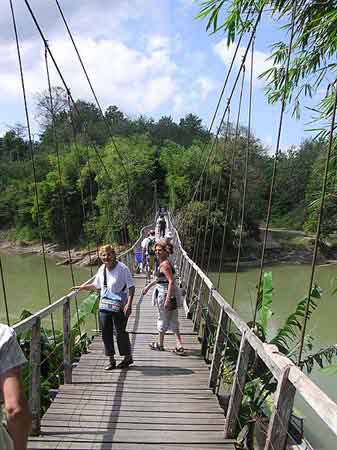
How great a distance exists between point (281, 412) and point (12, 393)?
43.8 inches

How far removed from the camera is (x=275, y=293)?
34.3ft

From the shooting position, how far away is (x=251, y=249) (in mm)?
27375

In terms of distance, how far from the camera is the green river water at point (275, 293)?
7095 mm

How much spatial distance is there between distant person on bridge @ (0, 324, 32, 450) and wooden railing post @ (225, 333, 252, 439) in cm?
157

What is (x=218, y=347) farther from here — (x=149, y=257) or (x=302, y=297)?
(x=302, y=297)

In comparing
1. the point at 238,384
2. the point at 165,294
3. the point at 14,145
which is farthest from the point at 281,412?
the point at 14,145

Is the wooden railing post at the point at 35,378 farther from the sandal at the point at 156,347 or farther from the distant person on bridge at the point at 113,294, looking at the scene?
the sandal at the point at 156,347

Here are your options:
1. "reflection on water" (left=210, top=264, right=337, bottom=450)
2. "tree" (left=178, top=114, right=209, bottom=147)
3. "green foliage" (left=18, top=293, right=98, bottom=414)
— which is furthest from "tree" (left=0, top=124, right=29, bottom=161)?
"green foliage" (left=18, top=293, right=98, bottom=414)

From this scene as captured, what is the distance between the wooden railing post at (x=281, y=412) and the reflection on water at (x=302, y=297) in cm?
111

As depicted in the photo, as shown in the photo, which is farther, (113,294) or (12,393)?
(113,294)

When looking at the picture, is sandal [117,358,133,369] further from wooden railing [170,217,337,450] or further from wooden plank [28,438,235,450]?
wooden plank [28,438,235,450]

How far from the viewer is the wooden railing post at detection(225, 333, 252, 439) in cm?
257

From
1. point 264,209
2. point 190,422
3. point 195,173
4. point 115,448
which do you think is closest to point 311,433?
point 190,422

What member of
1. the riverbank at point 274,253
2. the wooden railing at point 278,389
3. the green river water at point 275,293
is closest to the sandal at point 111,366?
the wooden railing at point 278,389
